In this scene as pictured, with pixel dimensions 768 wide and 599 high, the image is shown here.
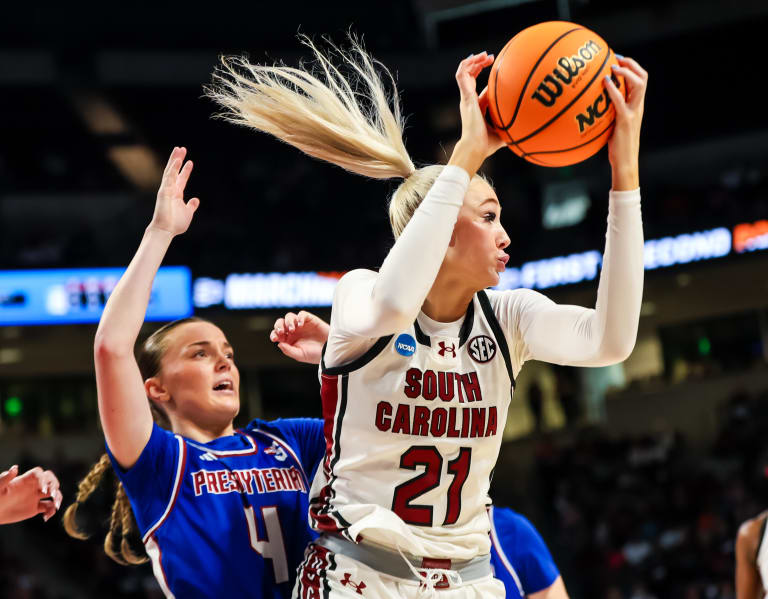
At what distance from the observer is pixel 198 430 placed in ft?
10.9

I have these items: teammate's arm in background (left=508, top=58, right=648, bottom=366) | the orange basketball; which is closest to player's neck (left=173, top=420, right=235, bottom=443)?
teammate's arm in background (left=508, top=58, right=648, bottom=366)

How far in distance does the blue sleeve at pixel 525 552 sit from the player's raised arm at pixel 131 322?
139cm

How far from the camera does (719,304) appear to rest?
56.2ft

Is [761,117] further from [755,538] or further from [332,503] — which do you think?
[332,503]

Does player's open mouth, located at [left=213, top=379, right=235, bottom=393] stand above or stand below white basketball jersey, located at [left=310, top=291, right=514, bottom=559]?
above

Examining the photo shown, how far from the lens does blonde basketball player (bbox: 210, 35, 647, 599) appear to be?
7.66 ft

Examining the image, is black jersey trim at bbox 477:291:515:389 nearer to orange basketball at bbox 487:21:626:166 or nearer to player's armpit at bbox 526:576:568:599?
orange basketball at bbox 487:21:626:166

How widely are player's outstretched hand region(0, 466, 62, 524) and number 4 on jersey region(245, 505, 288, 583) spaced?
600 mm

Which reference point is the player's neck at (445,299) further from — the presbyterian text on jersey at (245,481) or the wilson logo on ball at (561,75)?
the presbyterian text on jersey at (245,481)

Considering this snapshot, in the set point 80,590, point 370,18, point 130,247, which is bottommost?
point 80,590

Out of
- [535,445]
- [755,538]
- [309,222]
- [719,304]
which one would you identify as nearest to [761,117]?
[719,304]

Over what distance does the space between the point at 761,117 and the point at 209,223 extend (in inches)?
393

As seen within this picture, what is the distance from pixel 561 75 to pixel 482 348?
0.71 m

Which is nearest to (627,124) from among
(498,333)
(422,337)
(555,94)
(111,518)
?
(555,94)
